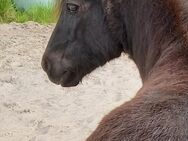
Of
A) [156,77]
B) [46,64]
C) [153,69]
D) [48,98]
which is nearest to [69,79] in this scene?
[46,64]

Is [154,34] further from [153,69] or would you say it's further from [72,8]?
[72,8]

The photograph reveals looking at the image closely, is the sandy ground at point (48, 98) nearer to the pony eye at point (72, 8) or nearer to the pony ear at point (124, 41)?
the pony ear at point (124, 41)

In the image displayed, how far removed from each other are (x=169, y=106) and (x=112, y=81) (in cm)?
478

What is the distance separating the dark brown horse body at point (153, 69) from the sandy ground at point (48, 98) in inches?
84.6

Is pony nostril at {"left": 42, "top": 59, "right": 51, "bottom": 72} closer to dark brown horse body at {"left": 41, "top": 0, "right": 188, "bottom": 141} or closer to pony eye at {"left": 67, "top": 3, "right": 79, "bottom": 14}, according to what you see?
pony eye at {"left": 67, "top": 3, "right": 79, "bottom": 14}

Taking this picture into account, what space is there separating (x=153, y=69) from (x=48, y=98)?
11.9 feet

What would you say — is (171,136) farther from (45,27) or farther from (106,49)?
(45,27)

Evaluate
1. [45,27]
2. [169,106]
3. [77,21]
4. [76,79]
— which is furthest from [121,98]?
[169,106]

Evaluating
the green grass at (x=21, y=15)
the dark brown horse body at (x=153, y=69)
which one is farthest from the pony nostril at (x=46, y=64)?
the green grass at (x=21, y=15)

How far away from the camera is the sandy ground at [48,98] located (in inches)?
206

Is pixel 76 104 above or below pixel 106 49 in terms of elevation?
below

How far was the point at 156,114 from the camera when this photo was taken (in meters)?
1.80

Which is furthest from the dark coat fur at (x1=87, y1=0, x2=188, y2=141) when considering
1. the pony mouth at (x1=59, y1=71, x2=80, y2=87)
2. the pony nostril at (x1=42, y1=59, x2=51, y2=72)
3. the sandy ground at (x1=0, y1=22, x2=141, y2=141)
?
the sandy ground at (x1=0, y1=22, x2=141, y2=141)

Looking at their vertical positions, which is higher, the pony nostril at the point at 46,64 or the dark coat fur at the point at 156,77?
the dark coat fur at the point at 156,77
